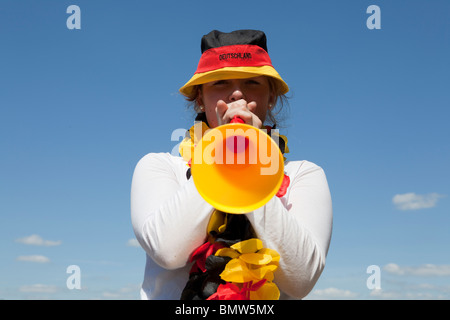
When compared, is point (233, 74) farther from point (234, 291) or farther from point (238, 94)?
point (234, 291)

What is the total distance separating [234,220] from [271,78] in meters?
1.05

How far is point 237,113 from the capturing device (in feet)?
8.68

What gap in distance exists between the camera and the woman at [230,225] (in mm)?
2447

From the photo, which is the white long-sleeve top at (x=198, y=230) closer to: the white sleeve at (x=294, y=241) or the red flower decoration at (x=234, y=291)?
the white sleeve at (x=294, y=241)

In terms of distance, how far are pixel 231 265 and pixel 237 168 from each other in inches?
20.6

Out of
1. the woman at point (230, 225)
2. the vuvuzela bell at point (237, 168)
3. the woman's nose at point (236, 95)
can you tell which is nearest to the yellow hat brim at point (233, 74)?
the woman at point (230, 225)

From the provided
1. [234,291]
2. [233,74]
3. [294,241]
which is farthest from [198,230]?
[233,74]

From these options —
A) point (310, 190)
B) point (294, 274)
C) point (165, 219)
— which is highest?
point (310, 190)
